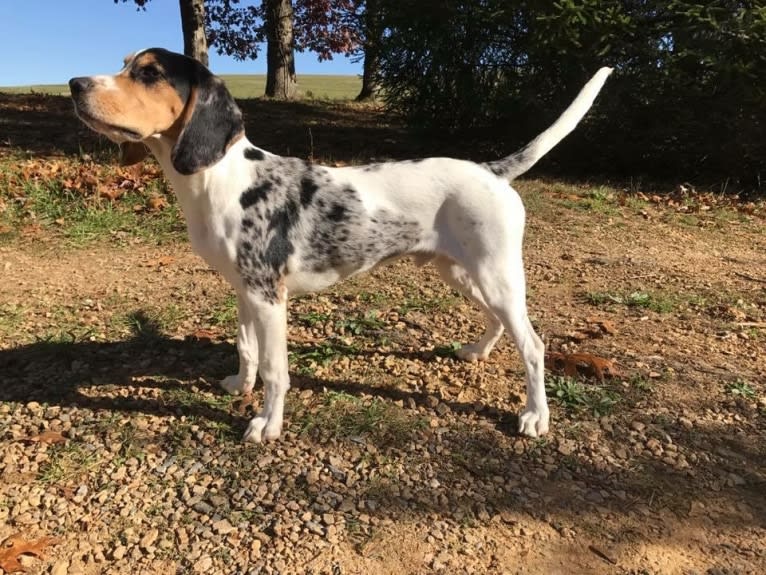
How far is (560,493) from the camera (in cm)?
322

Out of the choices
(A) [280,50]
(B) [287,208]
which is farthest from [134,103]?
(A) [280,50]

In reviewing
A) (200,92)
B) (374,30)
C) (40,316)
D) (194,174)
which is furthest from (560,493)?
(374,30)

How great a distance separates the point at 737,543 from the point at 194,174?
3130 mm

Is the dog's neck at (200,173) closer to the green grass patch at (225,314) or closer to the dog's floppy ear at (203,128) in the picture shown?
the dog's floppy ear at (203,128)

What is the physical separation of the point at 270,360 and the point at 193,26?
10.7m

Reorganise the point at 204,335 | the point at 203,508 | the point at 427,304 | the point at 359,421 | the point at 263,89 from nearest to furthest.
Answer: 1. the point at 203,508
2. the point at 359,421
3. the point at 204,335
4. the point at 427,304
5. the point at 263,89

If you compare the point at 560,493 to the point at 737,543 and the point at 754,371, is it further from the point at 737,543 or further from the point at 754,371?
the point at 754,371

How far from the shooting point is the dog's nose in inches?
120

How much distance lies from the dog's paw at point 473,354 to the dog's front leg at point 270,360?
4.76 ft

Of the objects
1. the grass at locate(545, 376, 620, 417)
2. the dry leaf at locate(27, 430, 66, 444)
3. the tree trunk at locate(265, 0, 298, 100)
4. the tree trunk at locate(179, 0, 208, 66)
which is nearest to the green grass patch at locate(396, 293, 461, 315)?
the grass at locate(545, 376, 620, 417)

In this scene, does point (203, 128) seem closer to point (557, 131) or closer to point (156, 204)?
point (557, 131)

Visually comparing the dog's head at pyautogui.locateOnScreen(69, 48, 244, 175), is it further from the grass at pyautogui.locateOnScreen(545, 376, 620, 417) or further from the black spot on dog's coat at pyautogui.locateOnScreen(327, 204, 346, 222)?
the grass at pyautogui.locateOnScreen(545, 376, 620, 417)

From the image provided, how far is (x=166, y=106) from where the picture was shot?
3.21 meters

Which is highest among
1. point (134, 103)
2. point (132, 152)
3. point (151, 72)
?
→ point (151, 72)
